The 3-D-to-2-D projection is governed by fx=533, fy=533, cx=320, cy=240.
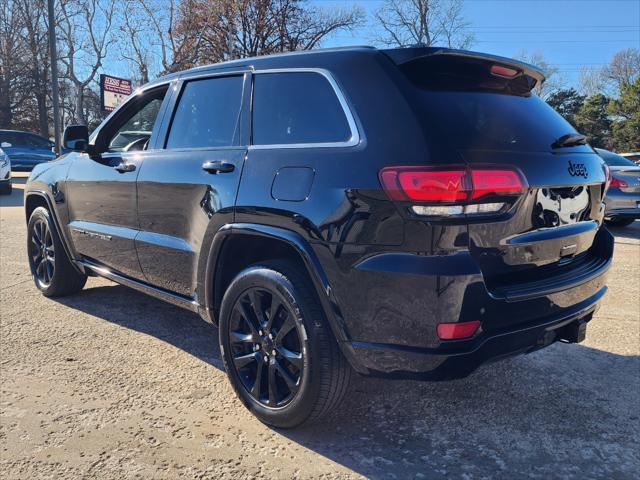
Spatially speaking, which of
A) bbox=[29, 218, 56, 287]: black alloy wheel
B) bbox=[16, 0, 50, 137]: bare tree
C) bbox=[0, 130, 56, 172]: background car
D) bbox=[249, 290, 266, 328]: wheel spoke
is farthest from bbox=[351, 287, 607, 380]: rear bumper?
bbox=[16, 0, 50, 137]: bare tree

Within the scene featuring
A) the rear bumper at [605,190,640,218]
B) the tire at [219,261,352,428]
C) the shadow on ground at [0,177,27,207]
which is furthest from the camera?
the shadow on ground at [0,177,27,207]

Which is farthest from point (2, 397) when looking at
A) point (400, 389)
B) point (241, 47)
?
point (241, 47)

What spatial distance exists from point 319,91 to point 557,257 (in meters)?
1.41

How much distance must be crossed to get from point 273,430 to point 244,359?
1.30 ft

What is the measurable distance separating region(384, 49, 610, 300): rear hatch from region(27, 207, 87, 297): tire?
358cm

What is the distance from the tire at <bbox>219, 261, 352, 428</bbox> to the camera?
2461mm

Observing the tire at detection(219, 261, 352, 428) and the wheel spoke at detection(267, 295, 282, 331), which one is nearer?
the tire at detection(219, 261, 352, 428)

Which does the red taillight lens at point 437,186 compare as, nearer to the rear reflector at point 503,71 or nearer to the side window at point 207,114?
the rear reflector at point 503,71

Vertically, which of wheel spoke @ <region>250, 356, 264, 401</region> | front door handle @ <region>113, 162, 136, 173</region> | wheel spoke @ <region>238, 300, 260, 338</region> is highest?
front door handle @ <region>113, 162, 136, 173</region>

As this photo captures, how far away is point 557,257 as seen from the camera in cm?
255

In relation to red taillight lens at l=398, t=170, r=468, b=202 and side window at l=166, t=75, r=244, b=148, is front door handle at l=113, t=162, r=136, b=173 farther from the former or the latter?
red taillight lens at l=398, t=170, r=468, b=202

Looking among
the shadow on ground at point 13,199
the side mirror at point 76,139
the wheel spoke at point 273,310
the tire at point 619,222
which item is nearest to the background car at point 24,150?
the shadow on ground at point 13,199

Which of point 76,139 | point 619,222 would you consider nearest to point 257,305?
point 76,139

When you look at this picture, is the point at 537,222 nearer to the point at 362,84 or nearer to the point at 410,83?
the point at 410,83
